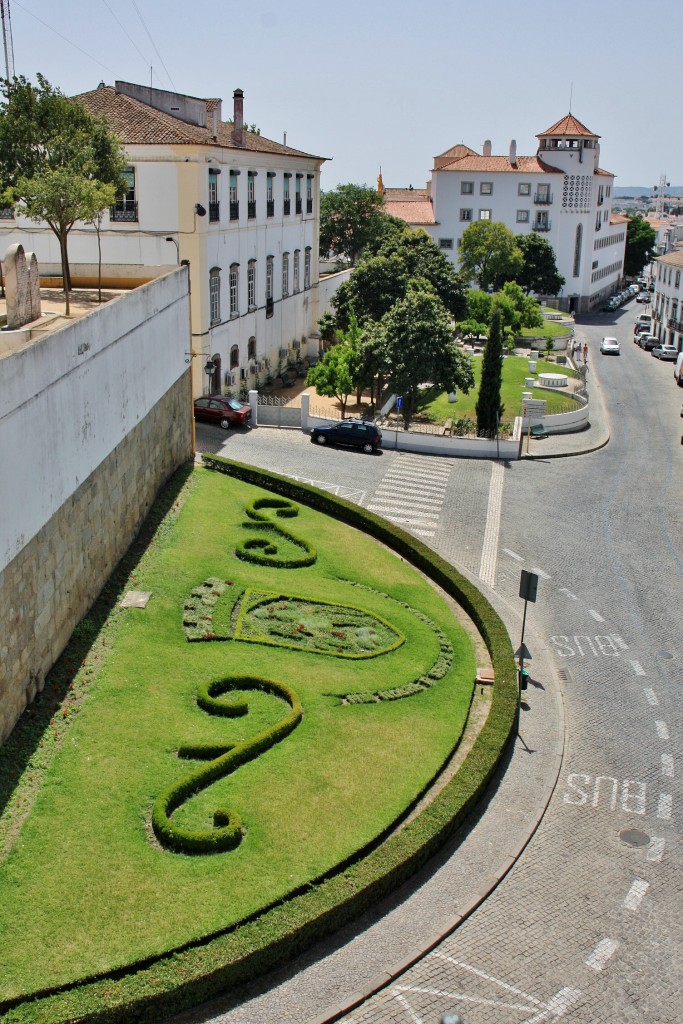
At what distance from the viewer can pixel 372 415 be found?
164 ft

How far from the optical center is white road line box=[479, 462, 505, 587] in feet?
98.9

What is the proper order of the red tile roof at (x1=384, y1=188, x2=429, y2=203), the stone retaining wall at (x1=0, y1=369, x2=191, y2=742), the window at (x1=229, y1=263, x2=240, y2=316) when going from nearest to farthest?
the stone retaining wall at (x1=0, y1=369, x2=191, y2=742) → the window at (x1=229, y1=263, x2=240, y2=316) → the red tile roof at (x1=384, y1=188, x2=429, y2=203)

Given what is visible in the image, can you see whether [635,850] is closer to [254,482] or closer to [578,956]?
[578,956]

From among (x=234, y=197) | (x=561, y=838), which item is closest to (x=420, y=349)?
(x=234, y=197)

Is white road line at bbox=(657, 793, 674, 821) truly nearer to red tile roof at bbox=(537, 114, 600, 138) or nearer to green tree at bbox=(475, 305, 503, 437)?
green tree at bbox=(475, 305, 503, 437)

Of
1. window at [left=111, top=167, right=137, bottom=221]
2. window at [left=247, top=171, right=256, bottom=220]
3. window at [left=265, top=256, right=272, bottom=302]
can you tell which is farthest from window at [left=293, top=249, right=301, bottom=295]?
window at [left=111, top=167, right=137, bottom=221]

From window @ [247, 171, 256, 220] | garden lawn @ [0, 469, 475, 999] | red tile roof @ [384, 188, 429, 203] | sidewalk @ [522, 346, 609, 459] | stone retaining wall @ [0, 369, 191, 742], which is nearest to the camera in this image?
garden lawn @ [0, 469, 475, 999]

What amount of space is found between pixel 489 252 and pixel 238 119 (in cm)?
4048

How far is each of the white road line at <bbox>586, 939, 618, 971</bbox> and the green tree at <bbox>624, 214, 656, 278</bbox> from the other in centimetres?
13696

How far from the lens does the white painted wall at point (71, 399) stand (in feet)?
56.1

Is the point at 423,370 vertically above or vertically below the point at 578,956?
above

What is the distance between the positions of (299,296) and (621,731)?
156 feet

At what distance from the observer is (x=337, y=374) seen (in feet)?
160

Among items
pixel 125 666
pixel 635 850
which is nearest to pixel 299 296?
pixel 125 666
